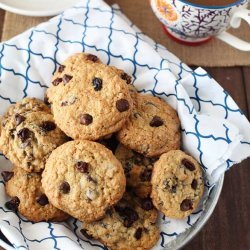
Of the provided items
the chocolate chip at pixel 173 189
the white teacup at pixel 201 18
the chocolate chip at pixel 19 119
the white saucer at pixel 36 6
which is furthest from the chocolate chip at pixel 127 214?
the white saucer at pixel 36 6

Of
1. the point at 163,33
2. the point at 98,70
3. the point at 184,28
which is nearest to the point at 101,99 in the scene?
the point at 98,70

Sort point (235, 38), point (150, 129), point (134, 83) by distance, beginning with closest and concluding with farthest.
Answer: point (150, 129), point (134, 83), point (235, 38)

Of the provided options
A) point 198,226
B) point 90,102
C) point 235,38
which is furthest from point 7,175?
point 235,38

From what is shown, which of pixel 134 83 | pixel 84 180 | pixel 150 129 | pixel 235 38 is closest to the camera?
pixel 84 180

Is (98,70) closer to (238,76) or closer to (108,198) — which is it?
(108,198)

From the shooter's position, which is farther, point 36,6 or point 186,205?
point 36,6

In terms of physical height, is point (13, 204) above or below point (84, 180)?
below

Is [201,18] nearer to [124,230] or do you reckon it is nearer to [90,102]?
[90,102]

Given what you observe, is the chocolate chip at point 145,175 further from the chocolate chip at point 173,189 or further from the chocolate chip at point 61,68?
the chocolate chip at point 61,68
